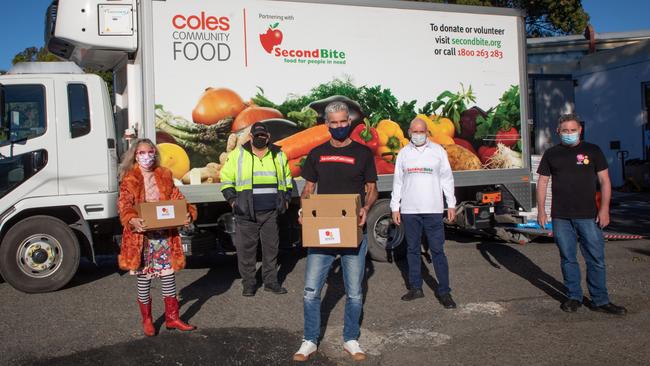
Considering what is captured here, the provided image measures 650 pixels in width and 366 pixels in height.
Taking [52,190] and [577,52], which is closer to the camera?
[52,190]

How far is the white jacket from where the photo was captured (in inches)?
246

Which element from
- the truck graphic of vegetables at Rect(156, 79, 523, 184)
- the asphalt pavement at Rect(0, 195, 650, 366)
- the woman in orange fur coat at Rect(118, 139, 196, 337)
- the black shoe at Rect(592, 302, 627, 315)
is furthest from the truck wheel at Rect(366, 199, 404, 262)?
the woman in orange fur coat at Rect(118, 139, 196, 337)

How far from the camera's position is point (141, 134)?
7.21 metres

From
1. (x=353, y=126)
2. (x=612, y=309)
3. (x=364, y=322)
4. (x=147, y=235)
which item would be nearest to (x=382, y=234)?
(x=353, y=126)

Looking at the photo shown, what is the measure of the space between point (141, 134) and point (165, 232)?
2.23 meters

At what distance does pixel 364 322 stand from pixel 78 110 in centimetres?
409

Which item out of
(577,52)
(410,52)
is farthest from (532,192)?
(577,52)

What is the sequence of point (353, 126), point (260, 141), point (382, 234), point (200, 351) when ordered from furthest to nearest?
1. point (382, 234)
2. point (353, 126)
3. point (260, 141)
4. point (200, 351)

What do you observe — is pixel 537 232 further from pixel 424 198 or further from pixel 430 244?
pixel 424 198

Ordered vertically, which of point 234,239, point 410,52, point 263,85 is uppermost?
point 410,52

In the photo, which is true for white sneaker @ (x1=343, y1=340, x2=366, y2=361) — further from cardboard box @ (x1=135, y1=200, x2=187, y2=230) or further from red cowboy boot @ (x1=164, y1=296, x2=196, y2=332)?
cardboard box @ (x1=135, y1=200, x2=187, y2=230)

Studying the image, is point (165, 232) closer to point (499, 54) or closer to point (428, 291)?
point (428, 291)

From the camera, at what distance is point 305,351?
468 centimetres

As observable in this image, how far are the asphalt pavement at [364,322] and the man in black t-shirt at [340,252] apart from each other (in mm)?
201
